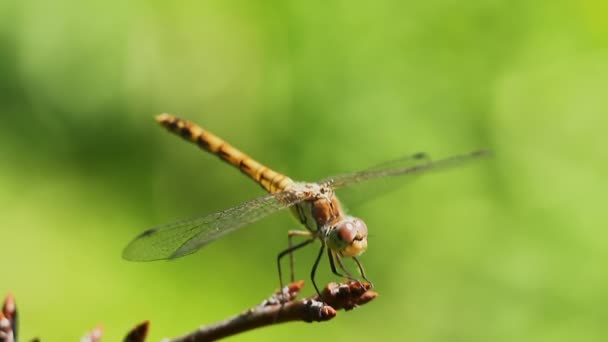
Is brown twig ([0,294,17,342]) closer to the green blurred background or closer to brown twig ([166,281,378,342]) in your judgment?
brown twig ([166,281,378,342])

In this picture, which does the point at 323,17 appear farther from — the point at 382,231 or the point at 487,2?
the point at 382,231

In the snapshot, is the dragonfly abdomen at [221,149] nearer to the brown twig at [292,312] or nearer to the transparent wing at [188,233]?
the transparent wing at [188,233]

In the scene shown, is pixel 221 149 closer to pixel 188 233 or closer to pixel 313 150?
pixel 313 150

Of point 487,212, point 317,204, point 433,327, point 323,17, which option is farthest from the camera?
point 323,17

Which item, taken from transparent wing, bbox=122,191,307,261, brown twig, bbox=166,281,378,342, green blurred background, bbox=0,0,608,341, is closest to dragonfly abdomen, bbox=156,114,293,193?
transparent wing, bbox=122,191,307,261

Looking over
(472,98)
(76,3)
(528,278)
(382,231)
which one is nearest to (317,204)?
(382,231)

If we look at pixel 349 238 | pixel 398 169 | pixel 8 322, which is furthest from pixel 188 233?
pixel 398 169
